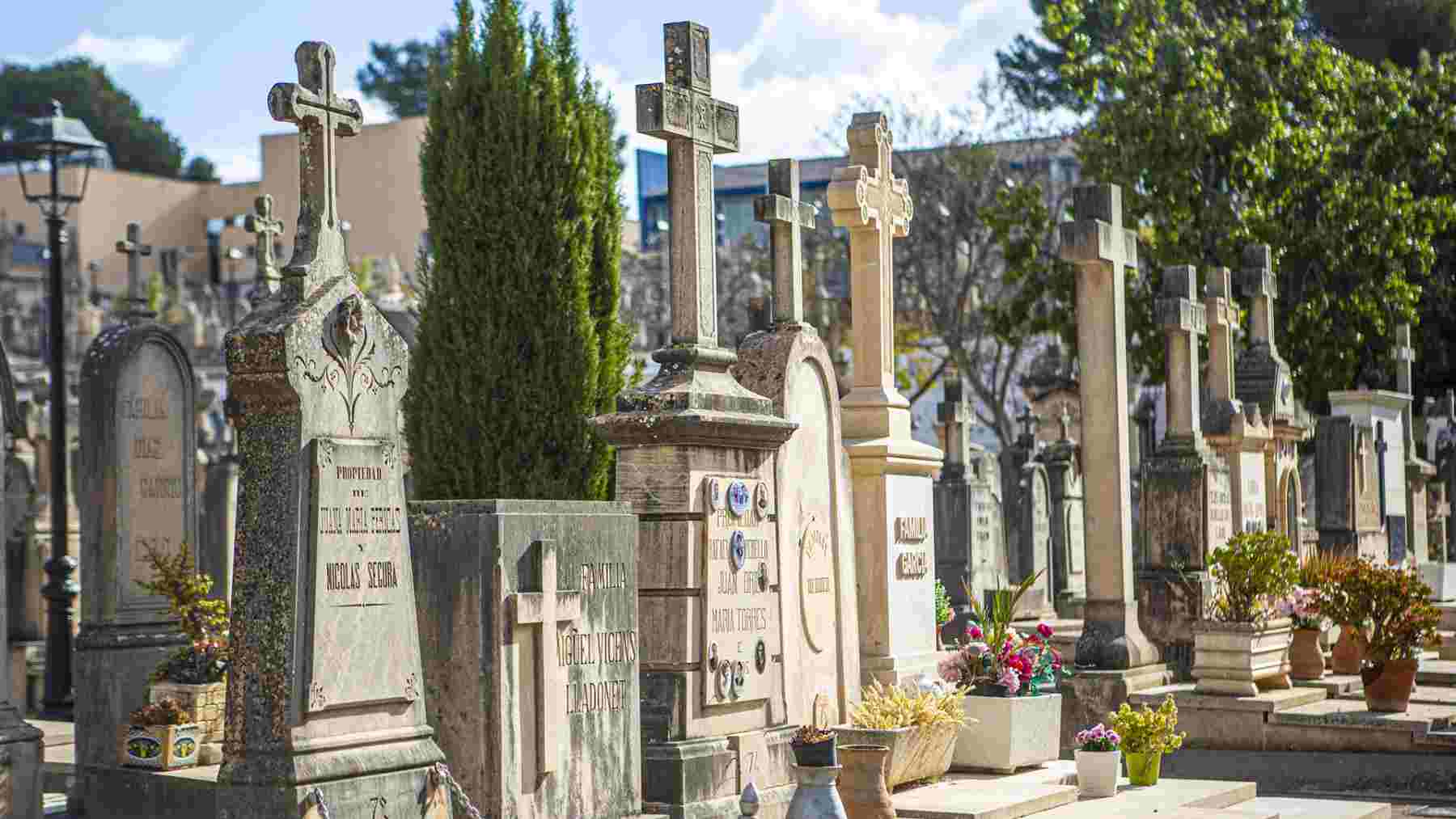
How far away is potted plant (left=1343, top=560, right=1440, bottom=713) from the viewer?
1338 cm

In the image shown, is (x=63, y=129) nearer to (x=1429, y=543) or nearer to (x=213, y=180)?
(x=1429, y=543)

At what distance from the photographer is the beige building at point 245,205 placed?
5738 cm

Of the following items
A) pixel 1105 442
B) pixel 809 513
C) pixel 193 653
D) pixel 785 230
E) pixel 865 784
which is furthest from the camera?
pixel 1105 442

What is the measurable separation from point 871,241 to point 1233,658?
4621mm

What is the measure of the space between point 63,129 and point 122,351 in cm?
429

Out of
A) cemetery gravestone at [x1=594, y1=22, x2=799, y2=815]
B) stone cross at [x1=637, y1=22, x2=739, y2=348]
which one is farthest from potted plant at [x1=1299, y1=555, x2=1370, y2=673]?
stone cross at [x1=637, y1=22, x2=739, y2=348]

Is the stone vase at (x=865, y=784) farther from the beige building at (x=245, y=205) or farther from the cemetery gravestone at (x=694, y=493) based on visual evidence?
the beige building at (x=245, y=205)

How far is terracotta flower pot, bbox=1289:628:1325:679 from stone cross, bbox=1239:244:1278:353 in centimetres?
419

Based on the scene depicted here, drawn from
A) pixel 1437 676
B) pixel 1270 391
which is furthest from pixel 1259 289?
pixel 1437 676

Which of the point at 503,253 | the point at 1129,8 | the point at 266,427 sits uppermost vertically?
the point at 1129,8

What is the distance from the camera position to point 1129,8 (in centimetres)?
2830

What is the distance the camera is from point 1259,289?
1802 cm

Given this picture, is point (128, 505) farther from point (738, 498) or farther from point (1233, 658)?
point (1233, 658)

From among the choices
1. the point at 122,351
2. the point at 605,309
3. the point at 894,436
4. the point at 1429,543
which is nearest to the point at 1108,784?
the point at 894,436
